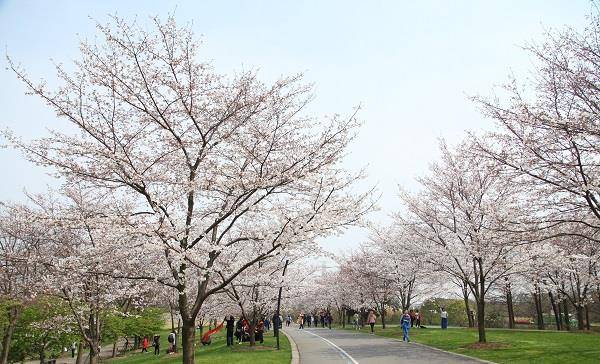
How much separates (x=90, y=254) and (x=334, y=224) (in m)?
4.95

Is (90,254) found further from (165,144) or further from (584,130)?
(584,130)

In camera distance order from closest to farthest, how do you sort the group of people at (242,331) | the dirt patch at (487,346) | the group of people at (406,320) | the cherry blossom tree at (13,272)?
the dirt patch at (487,346) < the cherry blossom tree at (13,272) < the group of people at (406,320) < the group of people at (242,331)

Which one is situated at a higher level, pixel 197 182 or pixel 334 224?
pixel 197 182

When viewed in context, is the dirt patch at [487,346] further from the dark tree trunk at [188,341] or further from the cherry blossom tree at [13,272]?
the cherry blossom tree at [13,272]

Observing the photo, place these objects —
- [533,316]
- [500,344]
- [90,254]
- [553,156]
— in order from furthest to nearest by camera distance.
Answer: [533,316] < [500,344] < [553,156] < [90,254]

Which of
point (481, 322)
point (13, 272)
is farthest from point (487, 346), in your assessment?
point (13, 272)

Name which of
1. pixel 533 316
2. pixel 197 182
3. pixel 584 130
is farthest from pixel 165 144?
pixel 533 316

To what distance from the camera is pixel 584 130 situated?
9695 mm

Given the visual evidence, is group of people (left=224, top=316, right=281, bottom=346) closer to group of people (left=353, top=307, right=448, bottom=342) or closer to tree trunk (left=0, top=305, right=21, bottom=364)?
group of people (left=353, top=307, right=448, bottom=342)

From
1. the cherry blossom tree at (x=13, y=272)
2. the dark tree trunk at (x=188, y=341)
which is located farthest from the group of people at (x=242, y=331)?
the dark tree trunk at (x=188, y=341)


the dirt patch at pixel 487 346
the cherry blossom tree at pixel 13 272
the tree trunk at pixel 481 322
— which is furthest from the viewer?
the cherry blossom tree at pixel 13 272

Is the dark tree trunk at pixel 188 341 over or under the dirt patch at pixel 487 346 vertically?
over

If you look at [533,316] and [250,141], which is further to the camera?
[533,316]

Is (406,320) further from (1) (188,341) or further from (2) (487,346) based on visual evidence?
(1) (188,341)
